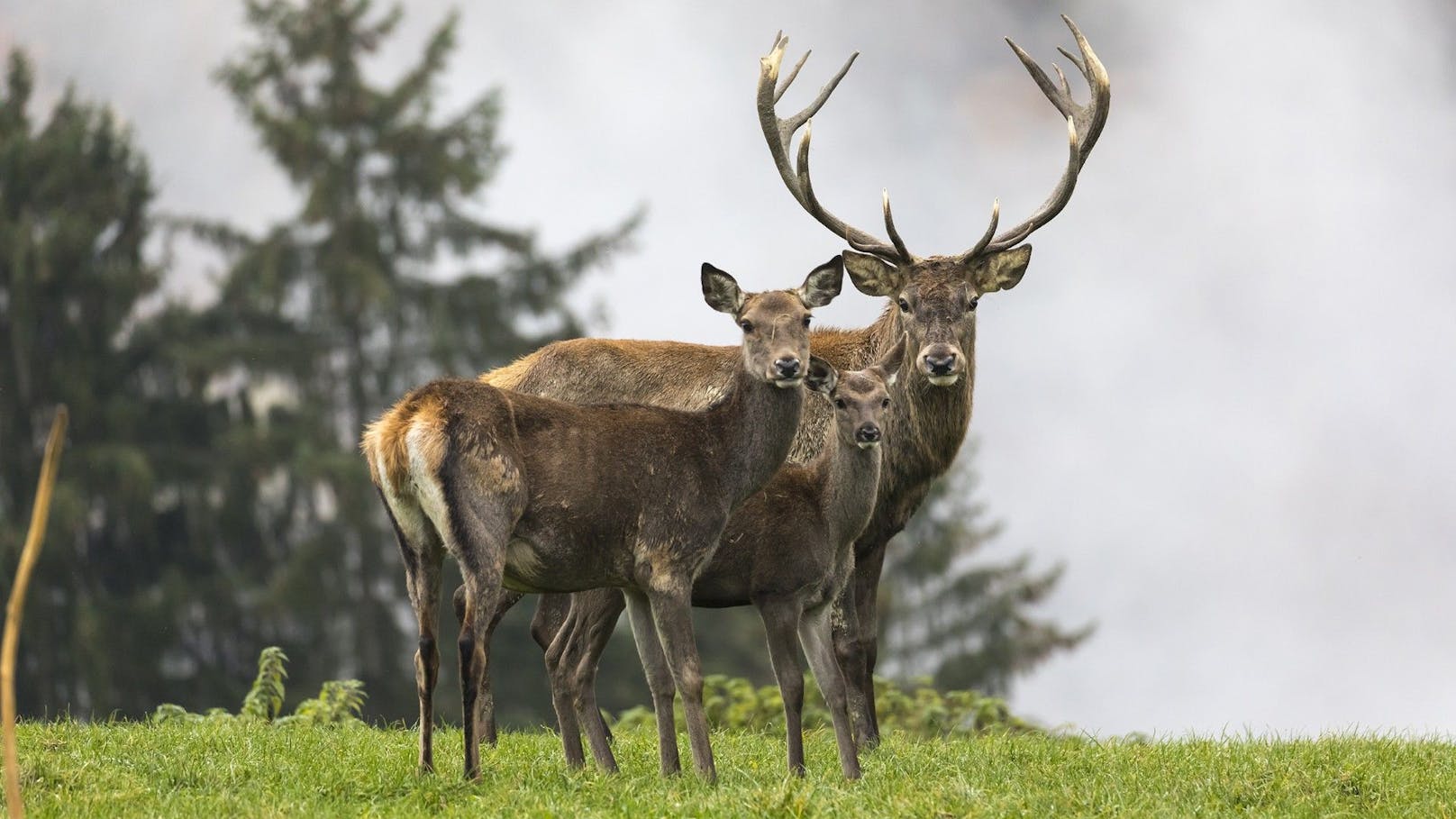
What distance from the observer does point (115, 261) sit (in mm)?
28203

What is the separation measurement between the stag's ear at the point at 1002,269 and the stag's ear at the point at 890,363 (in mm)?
1408

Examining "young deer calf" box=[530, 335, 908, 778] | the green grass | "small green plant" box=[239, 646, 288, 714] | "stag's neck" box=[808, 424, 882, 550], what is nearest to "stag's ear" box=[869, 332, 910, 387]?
"young deer calf" box=[530, 335, 908, 778]

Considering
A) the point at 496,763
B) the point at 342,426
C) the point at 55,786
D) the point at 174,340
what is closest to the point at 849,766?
the point at 496,763

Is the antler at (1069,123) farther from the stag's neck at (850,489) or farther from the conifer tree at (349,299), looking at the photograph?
the conifer tree at (349,299)

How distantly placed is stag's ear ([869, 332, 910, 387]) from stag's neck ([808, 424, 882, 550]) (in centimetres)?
43

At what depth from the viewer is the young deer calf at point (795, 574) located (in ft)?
26.4

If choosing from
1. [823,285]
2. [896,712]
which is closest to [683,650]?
[823,285]

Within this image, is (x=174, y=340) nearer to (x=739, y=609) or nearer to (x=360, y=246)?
(x=360, y=246)

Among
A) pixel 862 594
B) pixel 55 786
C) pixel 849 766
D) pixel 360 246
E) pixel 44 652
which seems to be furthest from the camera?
pixel 360 246

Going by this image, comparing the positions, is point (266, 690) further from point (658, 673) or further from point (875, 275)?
point (875, 275)

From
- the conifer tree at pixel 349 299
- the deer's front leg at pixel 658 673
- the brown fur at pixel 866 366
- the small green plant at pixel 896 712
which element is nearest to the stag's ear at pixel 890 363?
the brown fur at pixel 866 366

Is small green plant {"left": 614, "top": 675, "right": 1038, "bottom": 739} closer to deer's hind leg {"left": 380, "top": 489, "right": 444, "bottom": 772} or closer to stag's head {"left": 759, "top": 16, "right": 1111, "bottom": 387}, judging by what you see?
stag's head {"left": 759, "top": 16, "right": 1111, "bottom": 387}

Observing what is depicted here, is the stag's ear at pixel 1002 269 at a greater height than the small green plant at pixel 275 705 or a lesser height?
greater

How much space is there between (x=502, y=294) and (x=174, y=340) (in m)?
5.25
